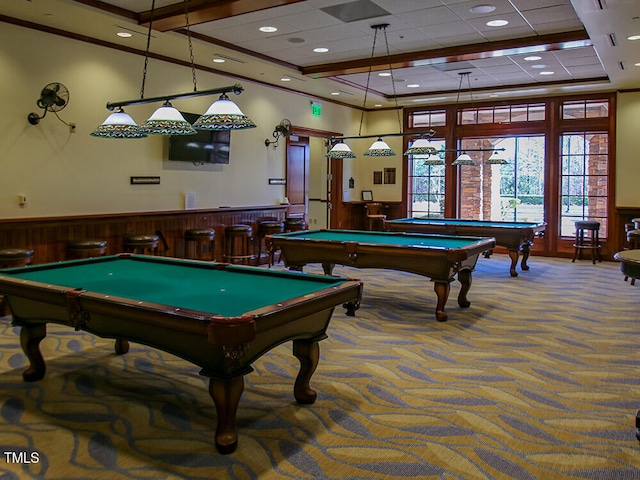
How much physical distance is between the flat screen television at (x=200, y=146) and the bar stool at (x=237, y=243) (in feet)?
3.46

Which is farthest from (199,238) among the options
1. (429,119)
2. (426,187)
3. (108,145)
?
(429,119)

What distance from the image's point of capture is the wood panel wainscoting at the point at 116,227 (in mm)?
5910

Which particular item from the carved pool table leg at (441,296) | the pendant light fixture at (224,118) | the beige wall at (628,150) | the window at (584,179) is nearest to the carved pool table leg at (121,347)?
the pendant light fixture at (224,118)

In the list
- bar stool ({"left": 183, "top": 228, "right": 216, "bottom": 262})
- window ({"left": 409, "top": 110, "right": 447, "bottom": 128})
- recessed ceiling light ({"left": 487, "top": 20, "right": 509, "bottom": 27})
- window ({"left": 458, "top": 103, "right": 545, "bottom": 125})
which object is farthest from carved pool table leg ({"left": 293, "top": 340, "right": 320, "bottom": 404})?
window ({"left": 409, "top": 110, "right": 447, "bottom": 128})

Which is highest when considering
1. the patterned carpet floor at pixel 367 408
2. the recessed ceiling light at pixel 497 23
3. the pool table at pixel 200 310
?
the recessed ceiling light at pixel 497 23

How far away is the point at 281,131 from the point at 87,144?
11.7 feet

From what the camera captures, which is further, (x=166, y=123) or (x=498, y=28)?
(x=498, y=28)

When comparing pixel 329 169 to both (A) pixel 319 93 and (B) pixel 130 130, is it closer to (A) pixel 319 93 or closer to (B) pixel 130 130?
(A) pixel 319 93

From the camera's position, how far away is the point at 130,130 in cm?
472

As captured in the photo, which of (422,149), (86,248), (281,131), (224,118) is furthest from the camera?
(281,131)

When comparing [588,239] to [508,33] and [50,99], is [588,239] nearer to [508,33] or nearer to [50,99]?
[508,33]

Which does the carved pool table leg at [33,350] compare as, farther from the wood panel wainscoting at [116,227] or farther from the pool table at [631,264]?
the pool table at [631,264]

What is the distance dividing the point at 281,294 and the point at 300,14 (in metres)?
3.94

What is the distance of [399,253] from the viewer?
5.45 meters
